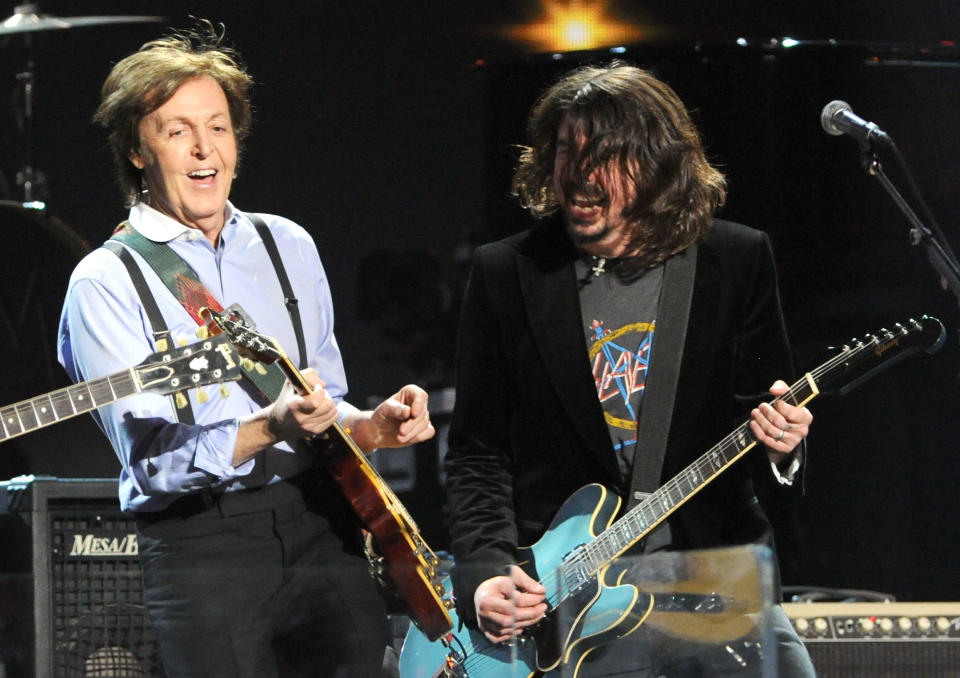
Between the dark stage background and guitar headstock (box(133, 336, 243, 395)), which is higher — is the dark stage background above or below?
above

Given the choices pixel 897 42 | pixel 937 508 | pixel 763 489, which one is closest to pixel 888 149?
pixel 897 42

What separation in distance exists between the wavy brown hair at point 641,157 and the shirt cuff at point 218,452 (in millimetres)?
840

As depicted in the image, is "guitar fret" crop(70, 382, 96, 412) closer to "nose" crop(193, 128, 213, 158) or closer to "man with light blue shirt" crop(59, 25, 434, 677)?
"man with light blue shirt" crop(59, 25, 434, 677)

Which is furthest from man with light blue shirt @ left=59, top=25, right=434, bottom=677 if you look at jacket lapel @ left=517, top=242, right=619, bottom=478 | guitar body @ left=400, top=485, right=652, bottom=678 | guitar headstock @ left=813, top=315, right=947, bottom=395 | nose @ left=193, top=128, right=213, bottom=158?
guitar headstock @ left=813, top=315, right=947, bottom=395

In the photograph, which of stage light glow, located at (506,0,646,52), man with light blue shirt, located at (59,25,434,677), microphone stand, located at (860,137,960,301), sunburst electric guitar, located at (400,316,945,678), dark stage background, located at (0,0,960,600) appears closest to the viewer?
sunburst electric guitar, located at (400,316,945,678)

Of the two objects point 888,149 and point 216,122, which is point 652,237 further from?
point 888,149

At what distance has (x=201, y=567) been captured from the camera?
2.30m

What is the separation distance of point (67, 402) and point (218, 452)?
1.23ft

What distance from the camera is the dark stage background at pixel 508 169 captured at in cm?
322

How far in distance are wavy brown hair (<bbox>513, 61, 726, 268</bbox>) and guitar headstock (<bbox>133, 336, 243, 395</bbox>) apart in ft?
2.56

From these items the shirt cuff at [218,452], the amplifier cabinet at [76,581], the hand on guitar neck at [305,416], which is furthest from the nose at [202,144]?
the amplifier cabinet at [76,581]

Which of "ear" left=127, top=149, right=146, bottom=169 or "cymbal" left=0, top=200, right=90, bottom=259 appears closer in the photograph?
"ear" left=127, top=149, right=146, bottom=169

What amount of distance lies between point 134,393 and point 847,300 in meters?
2.02

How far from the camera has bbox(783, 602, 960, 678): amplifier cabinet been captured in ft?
9.05
